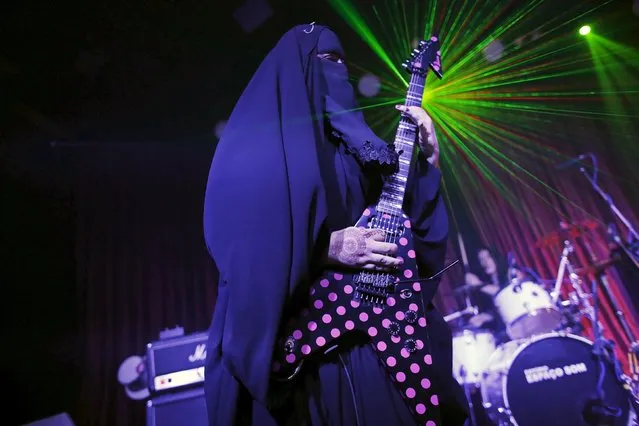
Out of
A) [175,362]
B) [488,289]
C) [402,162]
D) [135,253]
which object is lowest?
[488,289]

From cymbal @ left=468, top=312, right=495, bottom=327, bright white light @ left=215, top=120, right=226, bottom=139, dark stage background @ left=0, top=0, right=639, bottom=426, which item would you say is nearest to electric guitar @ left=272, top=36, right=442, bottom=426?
cymbal @ left=468, top=312, right=495, bottom=327

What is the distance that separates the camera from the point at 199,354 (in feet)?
9.70

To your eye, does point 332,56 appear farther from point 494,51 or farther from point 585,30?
point 585,30

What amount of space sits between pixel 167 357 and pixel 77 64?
3051 millimetres

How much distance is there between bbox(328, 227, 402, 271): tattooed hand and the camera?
128cm

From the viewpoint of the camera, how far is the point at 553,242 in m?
4.86

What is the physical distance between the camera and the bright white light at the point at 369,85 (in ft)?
16.8

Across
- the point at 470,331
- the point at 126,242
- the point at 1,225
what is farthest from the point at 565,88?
the point at 1,225

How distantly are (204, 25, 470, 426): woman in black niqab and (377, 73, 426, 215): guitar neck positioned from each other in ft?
0.23

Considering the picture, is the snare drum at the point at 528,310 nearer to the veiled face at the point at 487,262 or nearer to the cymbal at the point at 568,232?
the cymbal at the point at 568,232

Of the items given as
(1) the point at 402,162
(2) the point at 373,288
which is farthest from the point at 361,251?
(1) the point at 402,162

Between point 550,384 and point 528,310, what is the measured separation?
2.78 ft

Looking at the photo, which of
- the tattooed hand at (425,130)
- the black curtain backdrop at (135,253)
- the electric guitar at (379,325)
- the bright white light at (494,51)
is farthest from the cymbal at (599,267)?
the black curtain backdrop at (135,253)

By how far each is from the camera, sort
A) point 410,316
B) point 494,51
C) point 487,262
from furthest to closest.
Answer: point 487,262
point 494,51
point 410,316
